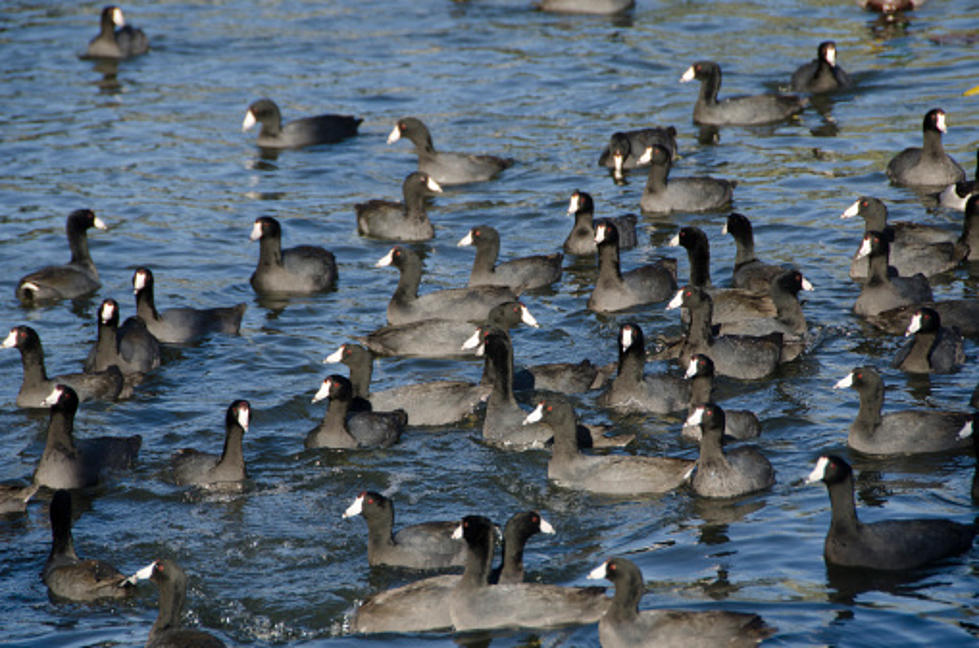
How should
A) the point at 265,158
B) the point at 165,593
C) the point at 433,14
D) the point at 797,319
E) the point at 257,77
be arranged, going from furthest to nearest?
the point at 433,14, the point at 257,77, the point at 265,158, the point at 797,319, the point at 165,593

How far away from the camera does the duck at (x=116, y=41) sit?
26188mm

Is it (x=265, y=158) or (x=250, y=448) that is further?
(x=265, y=158)

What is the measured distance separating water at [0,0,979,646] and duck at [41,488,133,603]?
0.14 metres

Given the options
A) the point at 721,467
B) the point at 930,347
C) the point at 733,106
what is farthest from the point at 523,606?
the point at 733,106

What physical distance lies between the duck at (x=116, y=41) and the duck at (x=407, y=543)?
59.9ft

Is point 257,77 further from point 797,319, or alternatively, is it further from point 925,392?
point 925,392

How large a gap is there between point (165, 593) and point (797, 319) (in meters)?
7.27

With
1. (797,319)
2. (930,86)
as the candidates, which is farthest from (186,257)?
(930,86)

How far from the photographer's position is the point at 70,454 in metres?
11.7

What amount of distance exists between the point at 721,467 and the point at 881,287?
4.41 m

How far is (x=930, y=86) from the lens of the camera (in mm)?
22609

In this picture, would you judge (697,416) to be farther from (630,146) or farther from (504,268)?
(630,146)

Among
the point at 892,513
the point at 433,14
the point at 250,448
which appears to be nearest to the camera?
the point at 892,513

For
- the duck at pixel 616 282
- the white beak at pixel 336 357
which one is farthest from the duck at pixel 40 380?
the duck at pixel 616 282
